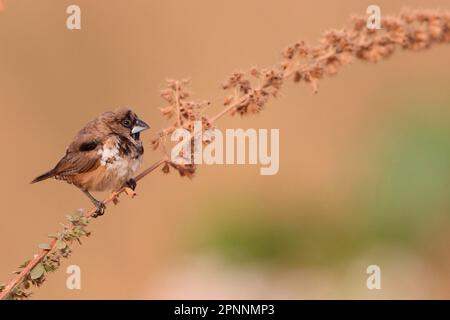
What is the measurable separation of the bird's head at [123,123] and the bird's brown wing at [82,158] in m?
0.11

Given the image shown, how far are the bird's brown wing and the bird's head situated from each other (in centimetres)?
11

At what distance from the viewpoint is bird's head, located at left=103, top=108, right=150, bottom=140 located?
15.5 ft

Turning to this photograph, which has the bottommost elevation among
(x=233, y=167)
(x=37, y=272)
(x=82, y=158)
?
(x=37, y=272)

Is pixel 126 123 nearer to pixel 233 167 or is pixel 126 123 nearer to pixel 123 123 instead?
pixel 123 123

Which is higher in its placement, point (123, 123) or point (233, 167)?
point (233, 167)

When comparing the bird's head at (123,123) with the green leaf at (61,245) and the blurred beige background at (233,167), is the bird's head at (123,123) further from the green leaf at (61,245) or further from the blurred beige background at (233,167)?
the green leaf at (61,245)

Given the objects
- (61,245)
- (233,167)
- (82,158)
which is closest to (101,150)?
(82,158)

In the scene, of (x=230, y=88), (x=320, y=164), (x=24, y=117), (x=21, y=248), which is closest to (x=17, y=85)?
(x=24, y=117)

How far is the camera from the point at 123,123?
475cm

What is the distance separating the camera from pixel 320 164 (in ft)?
26.9

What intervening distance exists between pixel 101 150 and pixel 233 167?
12.2ft

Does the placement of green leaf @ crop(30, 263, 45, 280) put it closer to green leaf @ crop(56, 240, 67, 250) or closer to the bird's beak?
green leaf @ crop(56, 240, 67, 250)

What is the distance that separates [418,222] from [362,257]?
0.54 meters

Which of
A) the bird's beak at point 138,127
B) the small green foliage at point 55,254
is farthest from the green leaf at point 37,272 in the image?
the bird's beak at point 138,127
